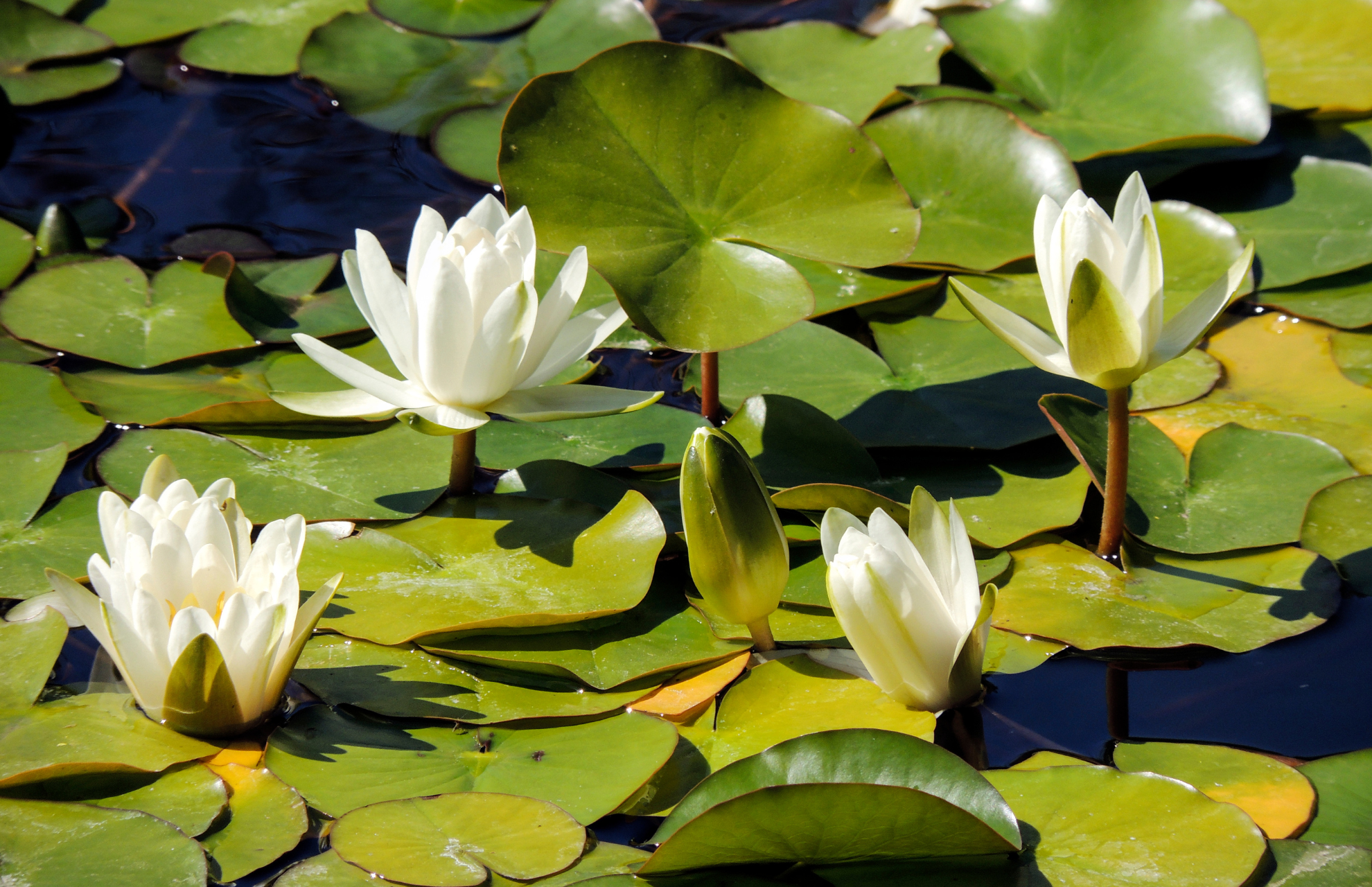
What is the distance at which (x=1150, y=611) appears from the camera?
1622 millimetres

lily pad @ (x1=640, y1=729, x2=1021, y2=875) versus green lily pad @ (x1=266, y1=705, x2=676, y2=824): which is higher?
lily pad @ (x1=640, y1=729, x2=1021, y2=875)

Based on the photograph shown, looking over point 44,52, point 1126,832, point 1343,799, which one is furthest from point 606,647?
point 44,52

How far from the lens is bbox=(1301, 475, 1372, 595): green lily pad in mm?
1701

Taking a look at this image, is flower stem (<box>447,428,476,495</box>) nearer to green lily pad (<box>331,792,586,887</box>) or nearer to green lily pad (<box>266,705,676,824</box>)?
green lily pad (<box>266,705,676,824</box>)

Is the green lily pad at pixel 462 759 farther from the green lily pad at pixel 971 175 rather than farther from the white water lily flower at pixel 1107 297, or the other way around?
the green lily pad at pixel 971 175

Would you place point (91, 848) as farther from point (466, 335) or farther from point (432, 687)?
point (466, 335)

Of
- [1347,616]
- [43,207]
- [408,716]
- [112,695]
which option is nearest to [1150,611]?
[1347,616]

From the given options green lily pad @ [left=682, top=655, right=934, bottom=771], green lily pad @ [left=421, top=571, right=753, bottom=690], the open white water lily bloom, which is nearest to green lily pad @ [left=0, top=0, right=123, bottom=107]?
the open white water lily bloom

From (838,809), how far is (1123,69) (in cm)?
235

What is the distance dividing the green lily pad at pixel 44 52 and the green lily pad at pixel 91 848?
2569 millimetres

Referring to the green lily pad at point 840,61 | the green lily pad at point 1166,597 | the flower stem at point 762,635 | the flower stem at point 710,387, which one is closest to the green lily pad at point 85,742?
the flower stem at point 762,635

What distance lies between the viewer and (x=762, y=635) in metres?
1.57

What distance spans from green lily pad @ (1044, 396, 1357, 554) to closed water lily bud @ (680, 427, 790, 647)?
2.04 ft

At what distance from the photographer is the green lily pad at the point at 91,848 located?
1213mm
